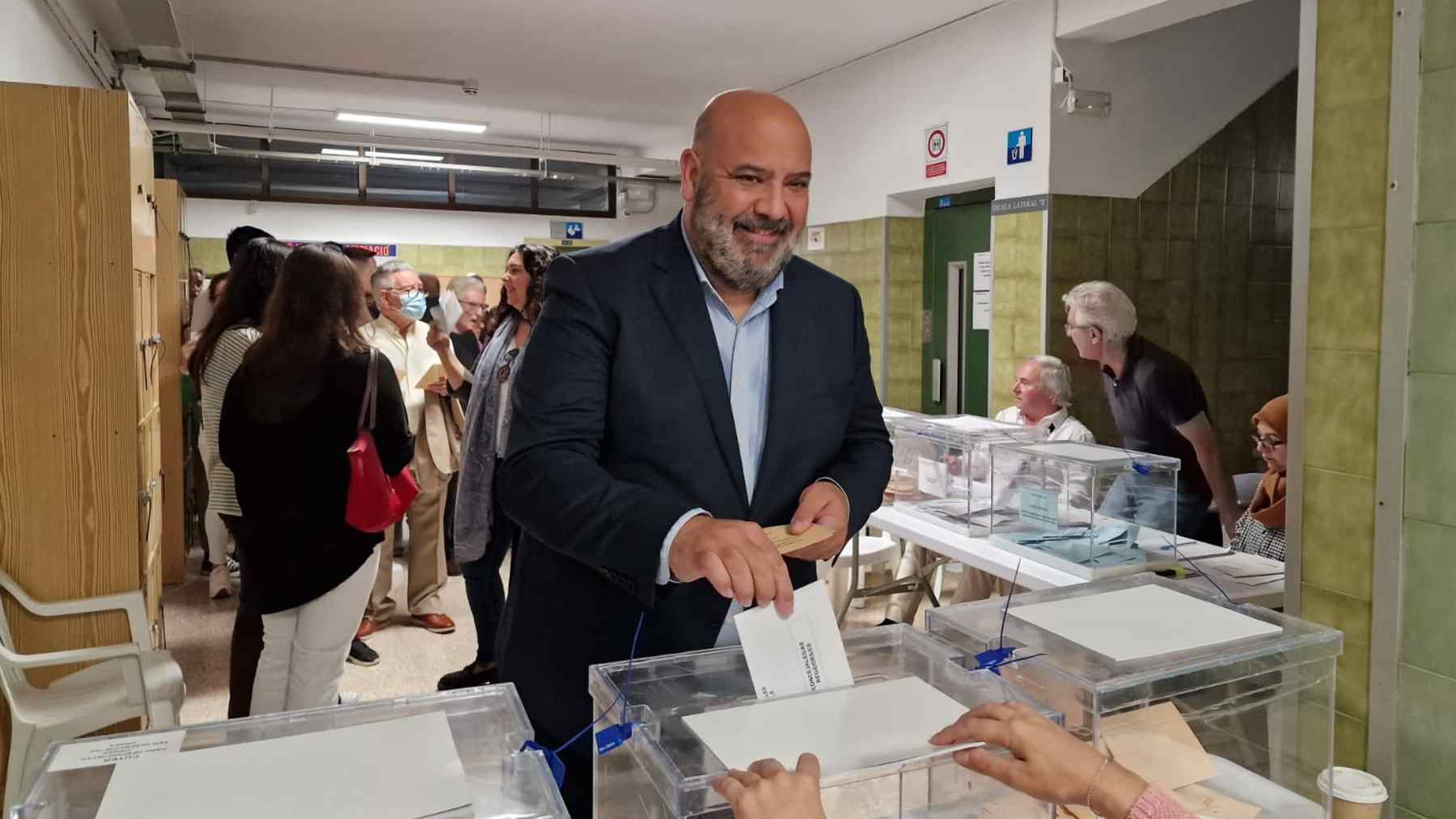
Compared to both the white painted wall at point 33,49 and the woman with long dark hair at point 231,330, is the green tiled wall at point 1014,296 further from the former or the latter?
the white painted wall at point 33,49

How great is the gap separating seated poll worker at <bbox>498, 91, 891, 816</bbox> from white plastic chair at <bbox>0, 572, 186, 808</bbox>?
4.54 ft

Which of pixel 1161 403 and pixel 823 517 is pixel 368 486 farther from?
pixel 1161 403

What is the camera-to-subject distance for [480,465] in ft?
11.3

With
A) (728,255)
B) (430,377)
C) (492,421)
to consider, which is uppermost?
(728,255)

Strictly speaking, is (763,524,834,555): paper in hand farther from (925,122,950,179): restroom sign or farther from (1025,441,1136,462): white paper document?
(925,122,950,179): restroom sign

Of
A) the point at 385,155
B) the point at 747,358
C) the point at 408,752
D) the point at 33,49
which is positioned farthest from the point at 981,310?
the point at 385,155

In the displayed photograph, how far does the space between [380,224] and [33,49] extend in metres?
5.18

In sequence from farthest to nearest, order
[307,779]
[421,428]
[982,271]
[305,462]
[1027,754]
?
[982,271], [421,428], [305,462], [1027,754], [307,779]

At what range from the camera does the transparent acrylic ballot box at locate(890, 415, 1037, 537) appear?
323 cm

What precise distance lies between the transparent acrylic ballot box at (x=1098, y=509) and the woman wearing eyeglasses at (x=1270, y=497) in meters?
0.20

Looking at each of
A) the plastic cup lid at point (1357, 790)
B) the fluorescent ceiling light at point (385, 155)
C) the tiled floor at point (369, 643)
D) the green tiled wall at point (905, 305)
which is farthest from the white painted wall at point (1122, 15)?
the fluorescent ceiling light at point (385, 155)

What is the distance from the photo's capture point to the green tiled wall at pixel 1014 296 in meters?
5.13

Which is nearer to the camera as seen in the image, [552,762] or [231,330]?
[552,762]

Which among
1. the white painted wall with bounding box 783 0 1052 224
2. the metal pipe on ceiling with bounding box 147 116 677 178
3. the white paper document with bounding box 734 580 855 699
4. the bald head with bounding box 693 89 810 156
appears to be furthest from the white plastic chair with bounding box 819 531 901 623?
the metal pipe on ceiling with bounding box 147 116 677 178
